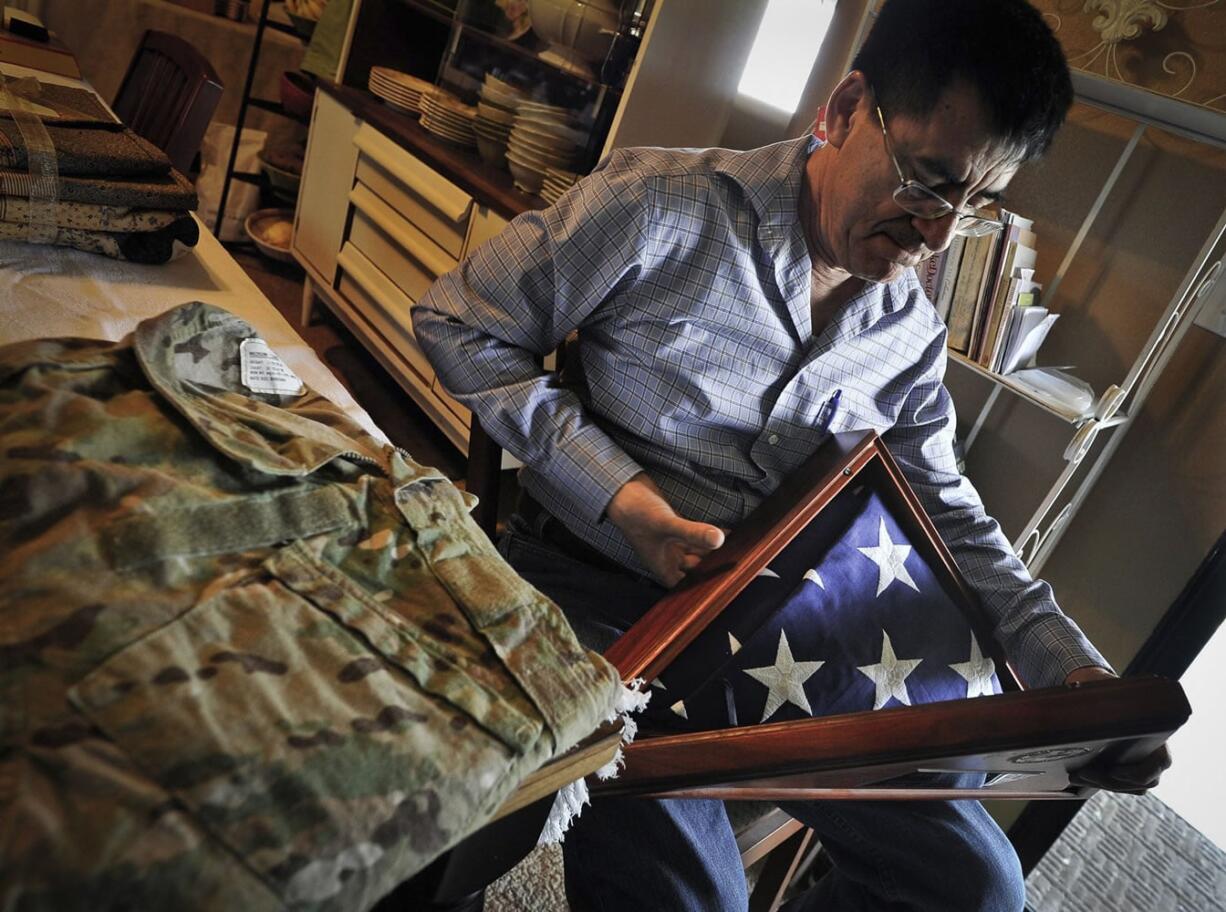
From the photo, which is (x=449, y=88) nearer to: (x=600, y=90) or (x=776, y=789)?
(x=600, y=90)

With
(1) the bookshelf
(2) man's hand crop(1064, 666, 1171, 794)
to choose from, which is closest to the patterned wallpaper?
(1) the bookshelf

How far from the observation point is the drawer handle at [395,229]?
2.43 m

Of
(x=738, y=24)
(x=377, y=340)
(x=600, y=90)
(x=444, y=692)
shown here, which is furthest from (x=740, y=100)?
(x=444, y=692)

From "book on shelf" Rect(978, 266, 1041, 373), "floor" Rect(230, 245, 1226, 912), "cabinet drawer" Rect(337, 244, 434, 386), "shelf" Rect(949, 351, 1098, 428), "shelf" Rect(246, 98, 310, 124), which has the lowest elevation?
"floor" Rect(230, 245, 1226, 912)

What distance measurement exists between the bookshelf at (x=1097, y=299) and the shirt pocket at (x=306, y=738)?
1556 mm

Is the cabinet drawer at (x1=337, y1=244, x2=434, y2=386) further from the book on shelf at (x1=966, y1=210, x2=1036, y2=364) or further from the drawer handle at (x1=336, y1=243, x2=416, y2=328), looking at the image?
the book on shelf at (x1=966, y1=210, x2=1036, y2=364)

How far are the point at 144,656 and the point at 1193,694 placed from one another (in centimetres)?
214

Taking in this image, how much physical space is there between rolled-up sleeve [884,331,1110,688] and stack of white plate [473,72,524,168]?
1575 mm

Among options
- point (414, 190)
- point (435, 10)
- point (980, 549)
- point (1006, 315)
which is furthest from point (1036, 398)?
point (435, 10)

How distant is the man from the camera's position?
3.14ft

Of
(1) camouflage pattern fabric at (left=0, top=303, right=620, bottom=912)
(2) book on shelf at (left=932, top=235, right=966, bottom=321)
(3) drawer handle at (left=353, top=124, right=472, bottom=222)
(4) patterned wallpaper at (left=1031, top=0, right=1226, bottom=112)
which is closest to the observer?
(1) camouflage pattern fabric at (left=0, top=303, right=620, bottom=912)

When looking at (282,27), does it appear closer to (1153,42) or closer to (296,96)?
(296,96)

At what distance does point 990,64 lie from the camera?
0.94 meters

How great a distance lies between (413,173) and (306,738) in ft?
7.66
